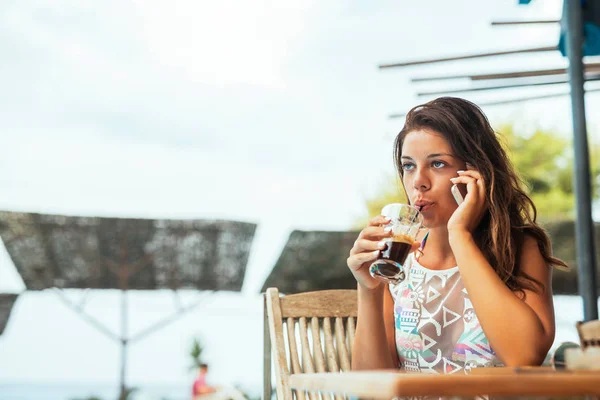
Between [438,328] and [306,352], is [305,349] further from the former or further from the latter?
[438,328]

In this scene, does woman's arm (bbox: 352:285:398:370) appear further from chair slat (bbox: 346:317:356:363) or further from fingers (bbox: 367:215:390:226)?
chair slat (bbox: 346:317:356:363)

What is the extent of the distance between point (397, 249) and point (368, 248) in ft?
0.26

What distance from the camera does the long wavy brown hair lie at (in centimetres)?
152

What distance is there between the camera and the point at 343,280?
1101cm

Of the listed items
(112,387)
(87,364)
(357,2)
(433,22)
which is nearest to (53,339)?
(87,364)

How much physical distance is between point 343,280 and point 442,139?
952 centimetres

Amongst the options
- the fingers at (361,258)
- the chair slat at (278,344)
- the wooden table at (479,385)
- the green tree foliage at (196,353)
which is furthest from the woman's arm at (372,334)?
the green tree foliage at (196,353)

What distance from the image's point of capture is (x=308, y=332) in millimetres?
1860

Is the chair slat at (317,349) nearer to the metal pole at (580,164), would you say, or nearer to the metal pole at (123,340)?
the metal pole at (580,164)

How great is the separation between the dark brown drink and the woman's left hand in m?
0.10

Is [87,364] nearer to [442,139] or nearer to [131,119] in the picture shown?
[131,119]

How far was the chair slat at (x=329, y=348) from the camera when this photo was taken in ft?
5.90

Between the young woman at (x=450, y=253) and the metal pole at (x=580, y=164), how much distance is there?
1126 mm

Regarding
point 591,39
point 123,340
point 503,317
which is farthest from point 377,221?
point 123,340
